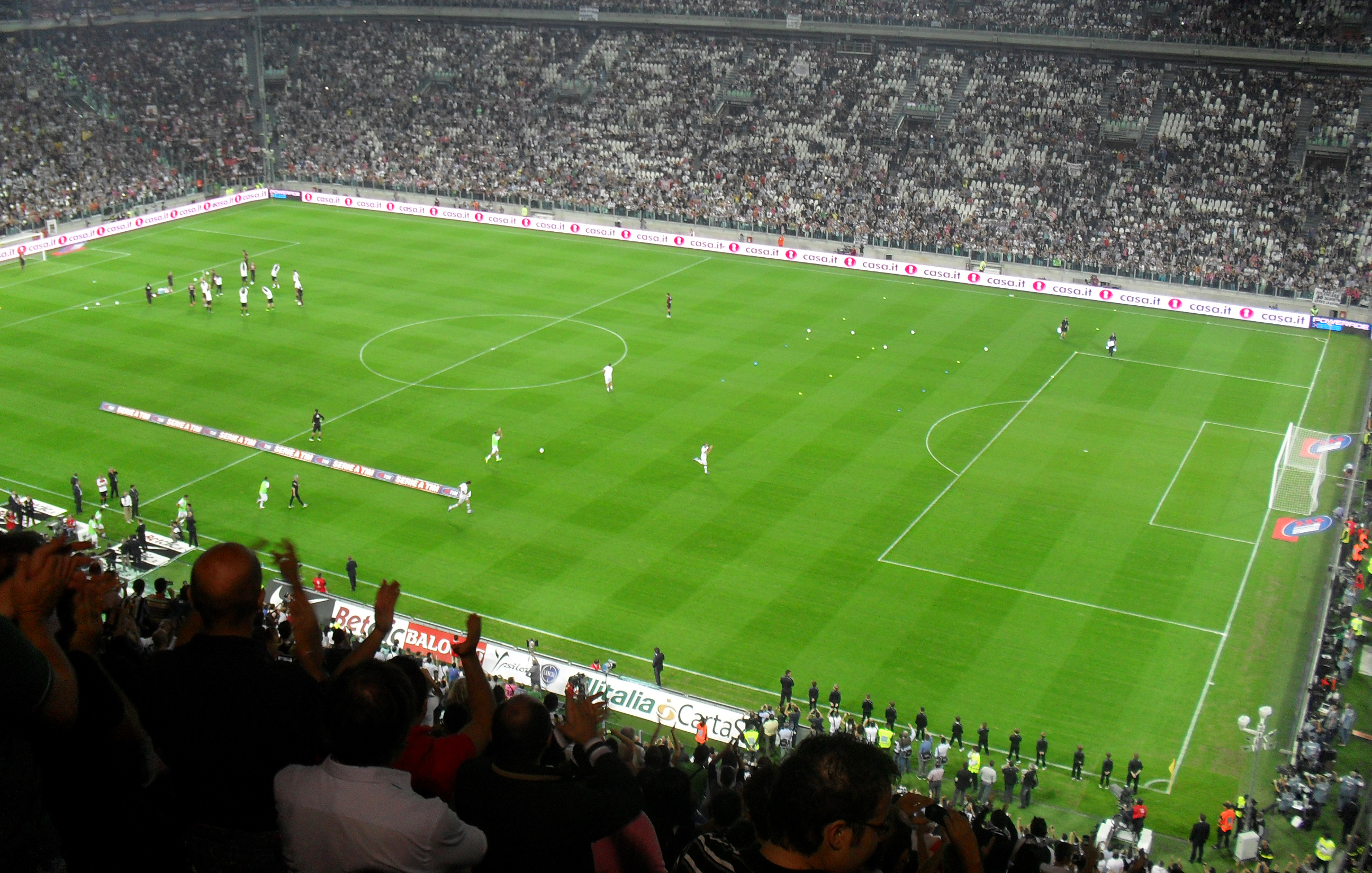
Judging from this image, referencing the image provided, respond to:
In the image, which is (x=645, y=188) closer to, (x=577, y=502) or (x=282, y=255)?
(x=282, y=255)

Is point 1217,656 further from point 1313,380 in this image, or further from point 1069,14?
point 1069,14

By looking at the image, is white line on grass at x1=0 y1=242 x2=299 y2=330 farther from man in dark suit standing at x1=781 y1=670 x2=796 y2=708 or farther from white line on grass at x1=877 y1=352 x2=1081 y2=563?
man in dark suit standing at x1=781 y1=670 x2=796 y2=708

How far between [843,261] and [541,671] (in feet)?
142

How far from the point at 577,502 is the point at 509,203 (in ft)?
145

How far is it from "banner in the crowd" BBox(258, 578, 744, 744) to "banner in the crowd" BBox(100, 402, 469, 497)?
28.8 ft

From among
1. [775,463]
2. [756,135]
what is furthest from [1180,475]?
[756,135]

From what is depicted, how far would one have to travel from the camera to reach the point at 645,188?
7800cm

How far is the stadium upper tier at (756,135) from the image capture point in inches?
2594

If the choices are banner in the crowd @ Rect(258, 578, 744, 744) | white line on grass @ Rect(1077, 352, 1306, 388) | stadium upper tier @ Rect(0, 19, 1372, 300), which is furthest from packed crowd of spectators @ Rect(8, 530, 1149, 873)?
stadium upper tier @ Rect(0, 19, 1372, 300)

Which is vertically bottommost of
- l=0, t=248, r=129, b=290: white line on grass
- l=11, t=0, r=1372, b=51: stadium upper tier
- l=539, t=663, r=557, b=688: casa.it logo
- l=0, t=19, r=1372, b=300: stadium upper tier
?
l=539, t=663, r=557, b=688: casa.it logo

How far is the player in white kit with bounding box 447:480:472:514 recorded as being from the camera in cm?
3728

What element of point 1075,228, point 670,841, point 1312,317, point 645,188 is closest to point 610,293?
point 645,188

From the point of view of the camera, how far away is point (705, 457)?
1582 inches

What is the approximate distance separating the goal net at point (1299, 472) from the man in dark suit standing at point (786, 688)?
20.1 metres
